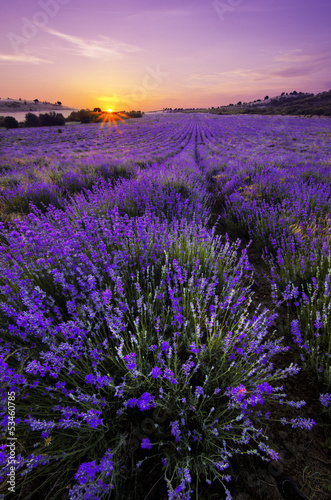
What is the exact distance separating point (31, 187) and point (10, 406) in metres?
5.52

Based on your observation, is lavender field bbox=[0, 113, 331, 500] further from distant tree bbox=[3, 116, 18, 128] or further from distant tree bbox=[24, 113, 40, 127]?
distant tree bbox=[24, 113, 40, 127]

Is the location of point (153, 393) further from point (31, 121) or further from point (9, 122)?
point (31, 121)

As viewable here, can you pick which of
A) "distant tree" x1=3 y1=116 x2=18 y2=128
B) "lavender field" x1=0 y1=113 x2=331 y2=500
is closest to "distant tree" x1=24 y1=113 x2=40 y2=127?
"distant tree" x1=3 y1=116 x2=18 y2=128

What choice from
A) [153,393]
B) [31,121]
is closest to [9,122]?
[31,121]

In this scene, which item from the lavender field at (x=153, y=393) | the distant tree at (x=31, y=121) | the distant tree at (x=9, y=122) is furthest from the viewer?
the distant tree at (x=31, y=121)

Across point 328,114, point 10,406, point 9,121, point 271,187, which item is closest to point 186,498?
point 10,406

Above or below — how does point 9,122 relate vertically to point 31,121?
below

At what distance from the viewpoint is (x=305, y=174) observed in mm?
6258

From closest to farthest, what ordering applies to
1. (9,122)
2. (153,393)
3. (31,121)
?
(153,393), (9,122), (31,121)

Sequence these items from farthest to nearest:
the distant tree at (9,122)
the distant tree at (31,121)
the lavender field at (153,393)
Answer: the distant tree at (31,121), the distant tree at (9,122), the lavender field at (153,393)

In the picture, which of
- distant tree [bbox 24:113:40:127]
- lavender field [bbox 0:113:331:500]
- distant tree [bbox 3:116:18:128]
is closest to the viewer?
lavender field [bbox 0:113:331:500]

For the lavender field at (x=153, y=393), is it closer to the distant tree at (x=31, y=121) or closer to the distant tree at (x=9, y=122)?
the distant tree at (x=9, y=122)

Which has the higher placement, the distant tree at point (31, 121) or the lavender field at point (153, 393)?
the distant tree at point (31, 121)

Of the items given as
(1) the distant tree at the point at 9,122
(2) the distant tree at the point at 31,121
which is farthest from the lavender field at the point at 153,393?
(2) the distant tree at the point at 31,121
